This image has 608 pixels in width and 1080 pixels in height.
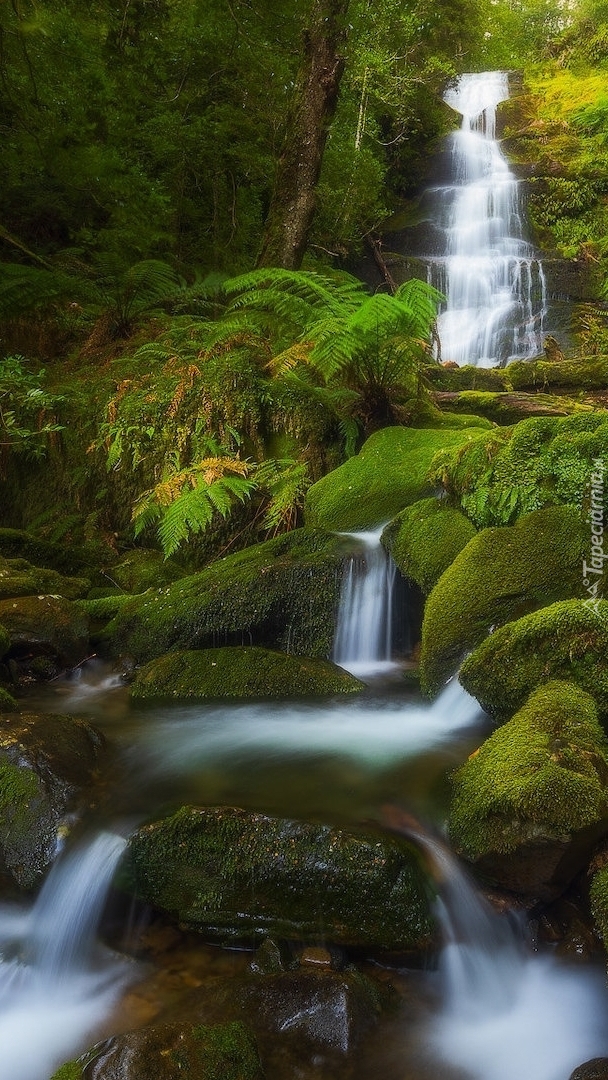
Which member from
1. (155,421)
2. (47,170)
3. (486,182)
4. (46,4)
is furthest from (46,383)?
(486,182)

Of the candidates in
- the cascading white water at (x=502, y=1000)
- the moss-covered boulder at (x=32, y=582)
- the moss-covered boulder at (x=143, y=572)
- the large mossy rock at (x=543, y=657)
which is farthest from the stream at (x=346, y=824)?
the moss-covered boulder at (x=143, y=572)

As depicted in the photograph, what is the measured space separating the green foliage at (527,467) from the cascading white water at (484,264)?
6591 mm

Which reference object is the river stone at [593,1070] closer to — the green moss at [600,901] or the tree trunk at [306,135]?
the green moss at [600,901]

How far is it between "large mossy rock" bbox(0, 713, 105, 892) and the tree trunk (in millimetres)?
5932

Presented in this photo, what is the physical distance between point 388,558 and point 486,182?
46.1ft

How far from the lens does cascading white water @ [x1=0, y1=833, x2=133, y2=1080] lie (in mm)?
2201

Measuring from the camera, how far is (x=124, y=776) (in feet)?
10.7

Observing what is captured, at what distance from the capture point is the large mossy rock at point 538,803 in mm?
2271

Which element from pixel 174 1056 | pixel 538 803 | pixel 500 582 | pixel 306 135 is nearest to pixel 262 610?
pixel 500 582

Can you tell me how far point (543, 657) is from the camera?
3.06 metres

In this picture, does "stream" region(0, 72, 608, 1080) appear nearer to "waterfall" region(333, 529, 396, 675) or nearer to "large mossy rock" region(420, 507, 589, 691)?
"waterfall" region(333, 529, 396, 675)

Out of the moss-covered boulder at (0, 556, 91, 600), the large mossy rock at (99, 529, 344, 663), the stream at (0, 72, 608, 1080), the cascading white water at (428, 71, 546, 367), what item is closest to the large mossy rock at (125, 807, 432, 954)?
the stream at (0, 72, 608, 1080)

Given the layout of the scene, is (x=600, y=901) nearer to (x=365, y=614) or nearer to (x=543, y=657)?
(x=543, y=657)

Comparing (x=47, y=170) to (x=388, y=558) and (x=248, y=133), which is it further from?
(x=388, y=558)
